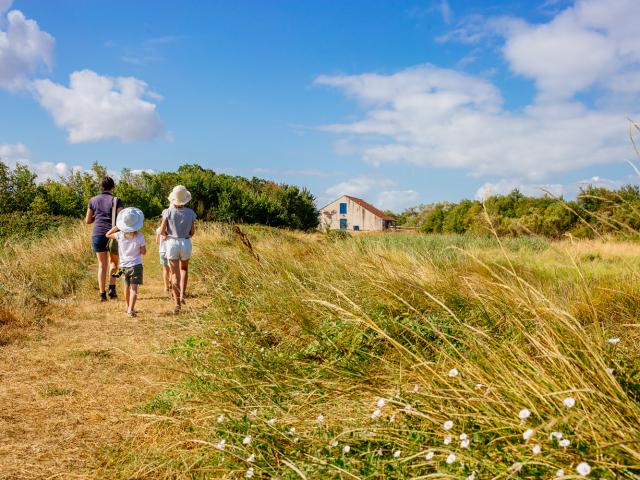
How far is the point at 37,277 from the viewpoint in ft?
28.3

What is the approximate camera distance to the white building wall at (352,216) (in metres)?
57.9

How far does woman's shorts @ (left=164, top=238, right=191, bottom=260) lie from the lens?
6.64m

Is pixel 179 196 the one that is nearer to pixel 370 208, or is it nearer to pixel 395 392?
pixel 395 392

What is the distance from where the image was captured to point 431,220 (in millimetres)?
38781

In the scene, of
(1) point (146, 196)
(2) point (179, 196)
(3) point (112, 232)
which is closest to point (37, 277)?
(3) point (112, 232)

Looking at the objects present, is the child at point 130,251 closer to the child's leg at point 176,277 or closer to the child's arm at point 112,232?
the child's arm at point 112,232

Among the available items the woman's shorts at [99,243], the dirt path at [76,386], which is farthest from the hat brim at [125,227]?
the dirt path at [76,386]

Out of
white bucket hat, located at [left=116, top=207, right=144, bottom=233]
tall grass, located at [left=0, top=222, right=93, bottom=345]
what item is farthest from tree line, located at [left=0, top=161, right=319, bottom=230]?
white bucket hat, located at [left=116, top=207, right=144, bottom=233]

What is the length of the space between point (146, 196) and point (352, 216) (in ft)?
124

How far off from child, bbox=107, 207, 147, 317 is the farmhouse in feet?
166

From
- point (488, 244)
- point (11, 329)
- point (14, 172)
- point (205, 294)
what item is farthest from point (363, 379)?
point (14, 172)

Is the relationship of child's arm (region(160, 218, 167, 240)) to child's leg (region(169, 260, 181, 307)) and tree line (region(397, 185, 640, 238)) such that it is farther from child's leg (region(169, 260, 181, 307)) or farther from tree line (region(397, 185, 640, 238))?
tree line (region(397, 185, 640, 238))

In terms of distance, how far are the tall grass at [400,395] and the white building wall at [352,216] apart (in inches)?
2089

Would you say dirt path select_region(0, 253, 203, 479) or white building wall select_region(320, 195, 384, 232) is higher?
white building wall select_region(320, 195, 384, 232)
